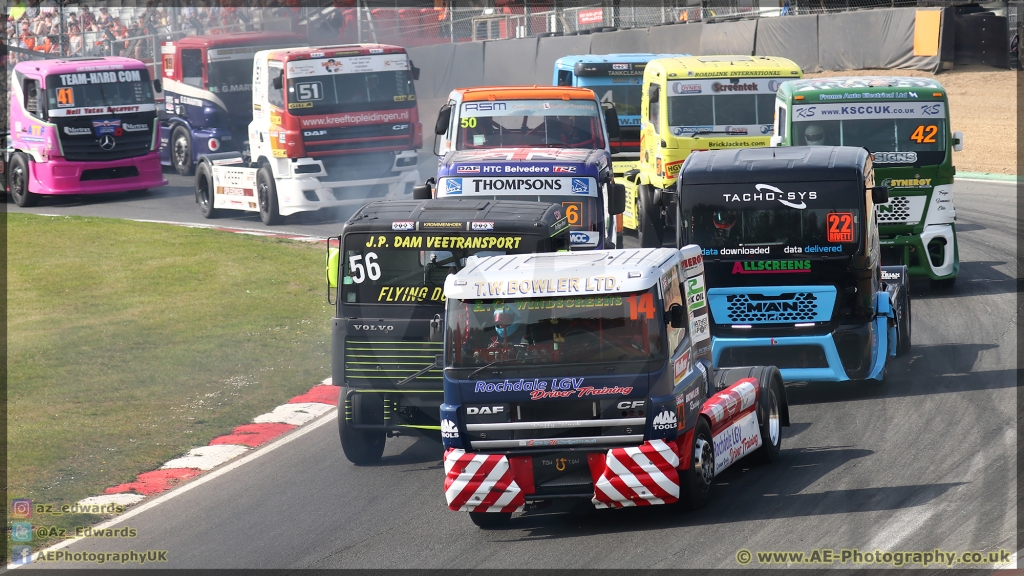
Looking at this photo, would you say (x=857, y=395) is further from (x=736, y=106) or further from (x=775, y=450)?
(x=736, y=106)

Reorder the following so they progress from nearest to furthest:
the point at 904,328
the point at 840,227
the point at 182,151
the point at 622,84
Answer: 1. the point at 840,227
2. the point at 904,328
3. the point at 622,84
4. the point at 182,151

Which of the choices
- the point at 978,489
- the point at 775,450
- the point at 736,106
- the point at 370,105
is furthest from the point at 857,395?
the point at 370,105

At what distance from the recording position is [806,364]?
12.0 meters

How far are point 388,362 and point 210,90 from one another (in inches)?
786

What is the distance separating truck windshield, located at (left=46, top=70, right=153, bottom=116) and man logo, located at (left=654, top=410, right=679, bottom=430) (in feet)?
66.7

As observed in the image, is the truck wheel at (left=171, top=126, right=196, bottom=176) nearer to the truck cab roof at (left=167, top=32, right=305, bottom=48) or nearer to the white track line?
the truck cab roof at (left=167, top=32, right=305, bottom=48)

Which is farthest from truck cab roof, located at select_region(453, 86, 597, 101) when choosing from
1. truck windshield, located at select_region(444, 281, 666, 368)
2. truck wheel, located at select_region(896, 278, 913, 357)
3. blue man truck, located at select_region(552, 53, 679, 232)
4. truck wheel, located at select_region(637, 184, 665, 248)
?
truck windshield, located at select_region(444, 281, 666, 368)

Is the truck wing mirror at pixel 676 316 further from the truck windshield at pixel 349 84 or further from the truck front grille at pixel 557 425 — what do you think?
the truck windshield at pixel 349 84

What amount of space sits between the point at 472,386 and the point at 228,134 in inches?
861

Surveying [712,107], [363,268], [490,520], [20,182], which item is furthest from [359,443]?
[20,182]

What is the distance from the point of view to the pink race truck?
84.5 feet

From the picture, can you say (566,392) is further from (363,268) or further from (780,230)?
(780,230)

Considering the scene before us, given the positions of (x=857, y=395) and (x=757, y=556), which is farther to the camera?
(x=857, y=395)

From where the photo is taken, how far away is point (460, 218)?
10727 mm
